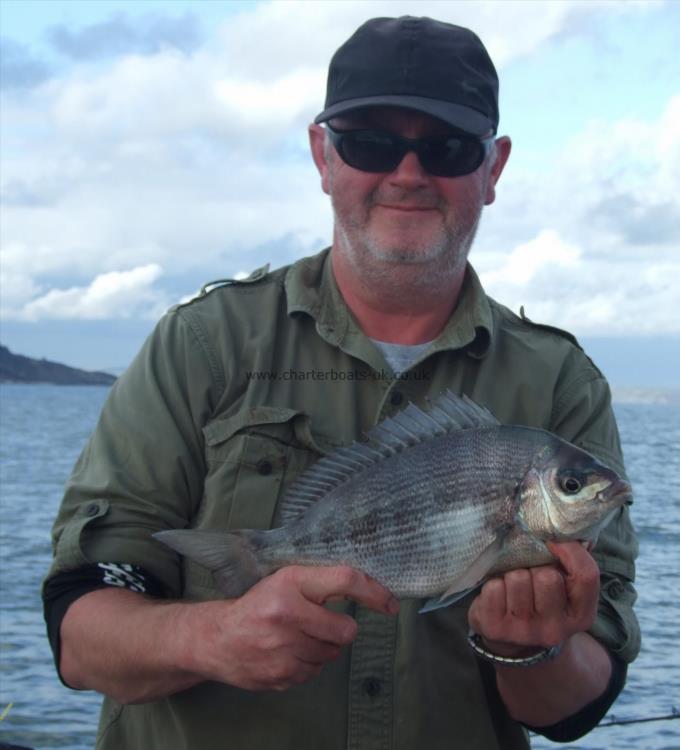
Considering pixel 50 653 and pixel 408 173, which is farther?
pixel 50 653

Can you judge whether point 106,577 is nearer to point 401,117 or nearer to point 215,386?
point 215,386

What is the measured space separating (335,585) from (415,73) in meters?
2.10

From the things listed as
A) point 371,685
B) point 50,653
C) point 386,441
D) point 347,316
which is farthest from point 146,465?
point 50,653

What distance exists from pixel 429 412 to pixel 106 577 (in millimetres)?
1318

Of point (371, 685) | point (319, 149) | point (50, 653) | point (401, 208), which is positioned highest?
point (319, 149)

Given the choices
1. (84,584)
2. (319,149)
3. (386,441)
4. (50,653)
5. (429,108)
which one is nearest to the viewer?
(386,441)

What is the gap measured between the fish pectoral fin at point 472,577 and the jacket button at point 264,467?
905mm

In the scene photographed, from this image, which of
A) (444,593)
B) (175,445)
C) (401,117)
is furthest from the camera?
(401,117)

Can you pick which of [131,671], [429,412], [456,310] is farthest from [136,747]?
[456,310]

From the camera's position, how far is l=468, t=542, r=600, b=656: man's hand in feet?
11.4

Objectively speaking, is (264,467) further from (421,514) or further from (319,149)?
(319,149)

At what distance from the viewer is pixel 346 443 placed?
13.5 ft

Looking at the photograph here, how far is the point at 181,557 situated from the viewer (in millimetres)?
4105

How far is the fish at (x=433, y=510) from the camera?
11.5ft
